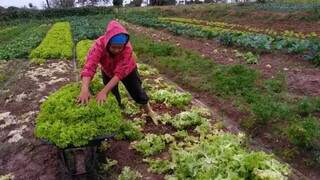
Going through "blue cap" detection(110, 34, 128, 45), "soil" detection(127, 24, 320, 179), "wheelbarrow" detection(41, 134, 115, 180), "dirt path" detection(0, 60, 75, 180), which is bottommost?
"dirt path" detection(0, 60, 75, 180)

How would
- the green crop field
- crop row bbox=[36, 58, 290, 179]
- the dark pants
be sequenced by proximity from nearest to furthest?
crop row bbox=[36, 58, 290, 179] < the green crop field < the dark pants

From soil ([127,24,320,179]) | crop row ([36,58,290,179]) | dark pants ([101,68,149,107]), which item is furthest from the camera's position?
dark pants ([101,68,149,107])

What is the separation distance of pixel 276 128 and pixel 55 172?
11.4 feet

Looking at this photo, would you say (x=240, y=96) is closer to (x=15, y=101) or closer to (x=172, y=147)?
(x=172, y=147)

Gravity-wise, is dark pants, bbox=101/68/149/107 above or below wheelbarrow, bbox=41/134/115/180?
above

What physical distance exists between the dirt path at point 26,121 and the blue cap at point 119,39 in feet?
6.20

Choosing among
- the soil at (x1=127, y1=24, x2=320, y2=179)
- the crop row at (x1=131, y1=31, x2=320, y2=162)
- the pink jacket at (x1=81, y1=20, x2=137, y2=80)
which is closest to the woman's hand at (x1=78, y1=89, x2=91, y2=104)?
the pink jacket at (x1=81, y1=20, x2=137, y2=80)

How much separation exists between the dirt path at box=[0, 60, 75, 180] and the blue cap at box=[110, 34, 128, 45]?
1.89 metres

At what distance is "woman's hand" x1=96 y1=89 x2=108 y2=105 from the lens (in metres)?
5.85

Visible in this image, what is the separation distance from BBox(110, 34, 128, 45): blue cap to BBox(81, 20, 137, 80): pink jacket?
0.05 m

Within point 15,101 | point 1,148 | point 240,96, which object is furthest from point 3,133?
point 240,96

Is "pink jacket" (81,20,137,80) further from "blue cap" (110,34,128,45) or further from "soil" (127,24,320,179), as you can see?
"soil" (127,24,320,179)

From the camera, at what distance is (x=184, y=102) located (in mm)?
8539

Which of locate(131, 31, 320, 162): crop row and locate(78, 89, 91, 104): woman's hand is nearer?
locate(78, 89, 91, 104): woman's hand
